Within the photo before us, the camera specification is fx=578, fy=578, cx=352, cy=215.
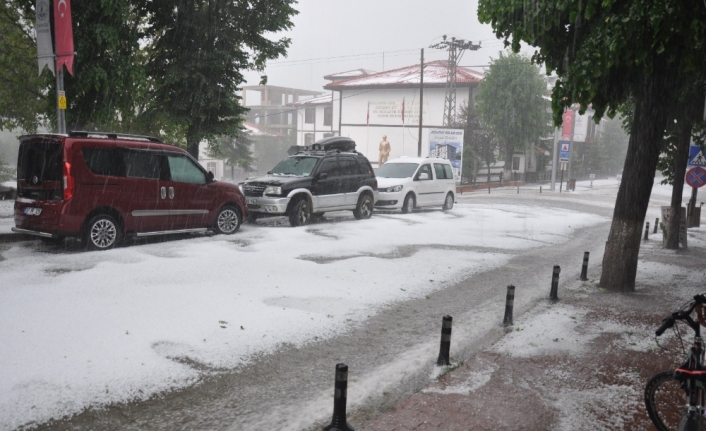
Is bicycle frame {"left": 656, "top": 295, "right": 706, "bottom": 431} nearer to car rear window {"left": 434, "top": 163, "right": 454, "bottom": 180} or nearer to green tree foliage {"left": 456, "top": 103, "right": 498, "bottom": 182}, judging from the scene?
car rear window {"left": 434, "top": 163, "right": 454, "bottom": 180}

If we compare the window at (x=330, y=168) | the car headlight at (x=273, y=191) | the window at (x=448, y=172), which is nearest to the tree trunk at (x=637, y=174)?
the car headlight at (x=273, y=191)

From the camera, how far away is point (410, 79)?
50.8 metres

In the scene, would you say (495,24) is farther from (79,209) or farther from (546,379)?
(79,209)

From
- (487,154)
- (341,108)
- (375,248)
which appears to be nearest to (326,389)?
(375,248)

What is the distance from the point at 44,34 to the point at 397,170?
12711 millimetres

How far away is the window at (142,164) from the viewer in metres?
11.4

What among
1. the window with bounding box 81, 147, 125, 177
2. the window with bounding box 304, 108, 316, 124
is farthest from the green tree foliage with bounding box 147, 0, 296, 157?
the window with bounding box 304, 108, 316, 124

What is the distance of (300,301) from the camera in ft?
27.7

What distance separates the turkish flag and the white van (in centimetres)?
1100

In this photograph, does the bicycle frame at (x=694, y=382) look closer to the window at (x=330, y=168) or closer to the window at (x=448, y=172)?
the window at (x=330, y=168)

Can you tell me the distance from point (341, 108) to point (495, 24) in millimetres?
46107

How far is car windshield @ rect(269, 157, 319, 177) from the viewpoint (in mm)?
16312

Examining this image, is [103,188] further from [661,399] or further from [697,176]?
[697,176]

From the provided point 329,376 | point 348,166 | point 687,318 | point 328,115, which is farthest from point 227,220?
point 328,115
